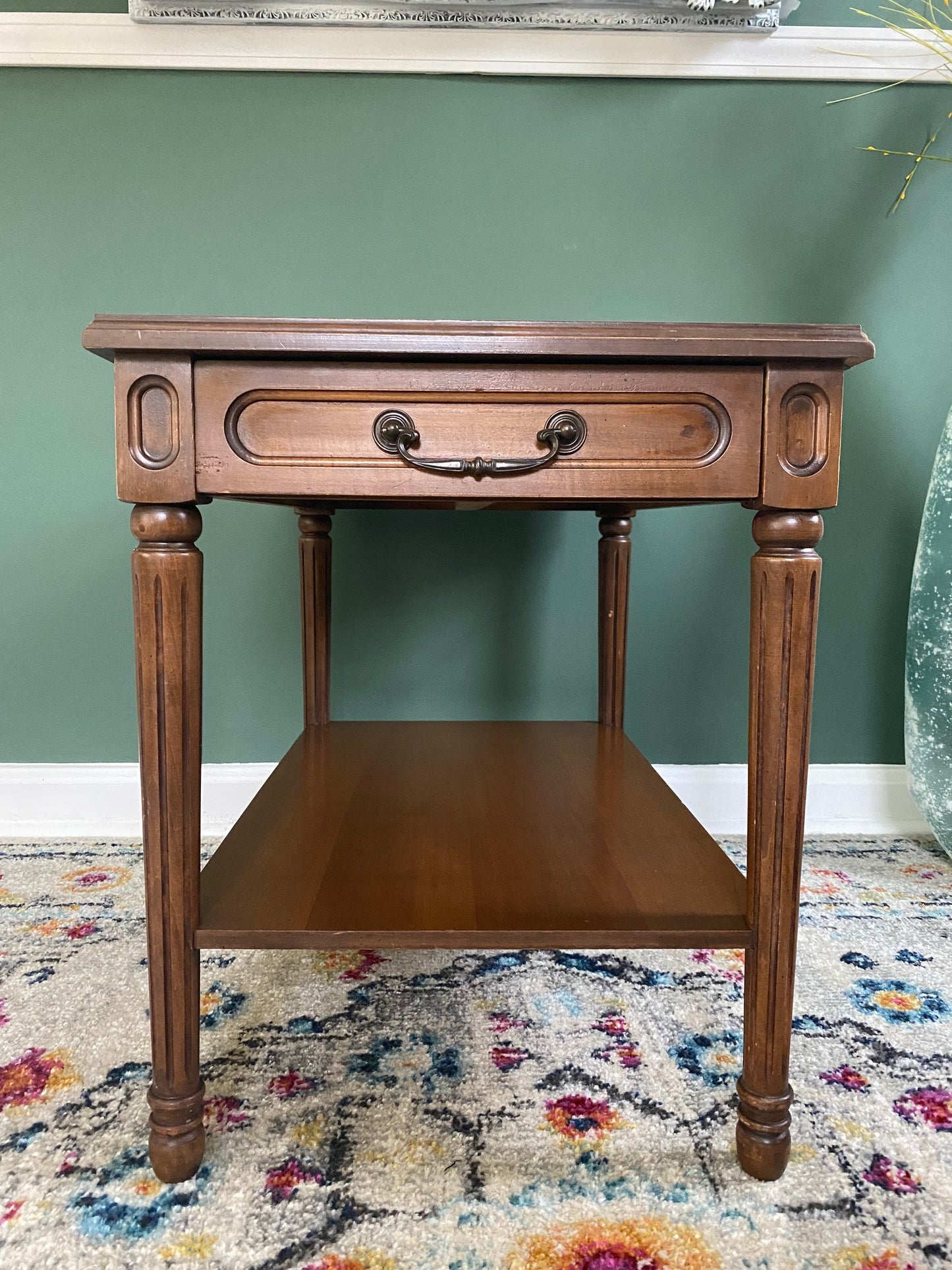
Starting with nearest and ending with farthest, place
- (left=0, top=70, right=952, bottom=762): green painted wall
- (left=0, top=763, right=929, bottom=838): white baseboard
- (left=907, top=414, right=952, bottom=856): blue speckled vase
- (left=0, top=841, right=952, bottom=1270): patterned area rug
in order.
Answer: (left=0, top=841, right=952, bottom=1270): patterned area rug, (left=907, top=414, right=952, bottom=856): blue speckled vase, (left=0, top=70, right=952, bottom=762): green painted wall, (left=0, top=763, right=929, bottom=838): white baseboard

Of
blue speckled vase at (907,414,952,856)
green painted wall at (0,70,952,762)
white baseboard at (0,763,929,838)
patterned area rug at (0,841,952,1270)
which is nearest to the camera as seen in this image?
patterned area rug at (0,841,952,1270)

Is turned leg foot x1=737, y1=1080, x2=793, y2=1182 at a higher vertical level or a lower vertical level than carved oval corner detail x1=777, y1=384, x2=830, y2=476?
lower

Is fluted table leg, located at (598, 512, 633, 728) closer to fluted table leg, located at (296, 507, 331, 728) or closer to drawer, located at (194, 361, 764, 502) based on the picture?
fluted table leg, located at (296, 507, 331, 728)

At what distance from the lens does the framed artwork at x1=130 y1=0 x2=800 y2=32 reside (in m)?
1.63

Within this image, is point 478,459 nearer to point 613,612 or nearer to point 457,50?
point 613,612

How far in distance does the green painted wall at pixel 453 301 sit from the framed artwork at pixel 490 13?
10cm

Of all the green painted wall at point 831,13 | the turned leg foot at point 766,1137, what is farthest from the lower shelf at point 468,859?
the green painted wall at point 831,13

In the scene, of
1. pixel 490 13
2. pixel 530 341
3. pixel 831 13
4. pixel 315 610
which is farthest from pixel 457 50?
pixel 530 341

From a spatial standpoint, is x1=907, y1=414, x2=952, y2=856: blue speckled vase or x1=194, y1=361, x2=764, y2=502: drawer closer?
x1=194, y1=361, x2=764, y2=502: drawer

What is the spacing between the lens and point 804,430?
0.83 m

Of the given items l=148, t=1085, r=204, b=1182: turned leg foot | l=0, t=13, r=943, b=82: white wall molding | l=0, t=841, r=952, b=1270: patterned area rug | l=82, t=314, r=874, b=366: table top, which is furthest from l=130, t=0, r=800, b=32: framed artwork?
l=148, t=1085, r=204, b=1182: turned leg foot

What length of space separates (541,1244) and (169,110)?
76.0 inches

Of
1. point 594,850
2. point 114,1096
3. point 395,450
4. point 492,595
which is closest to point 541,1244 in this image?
point 594,850

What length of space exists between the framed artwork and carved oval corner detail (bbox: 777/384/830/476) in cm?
126
